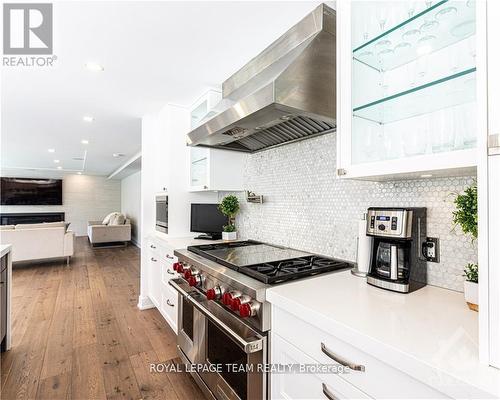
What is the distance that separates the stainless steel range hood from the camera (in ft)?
4.23

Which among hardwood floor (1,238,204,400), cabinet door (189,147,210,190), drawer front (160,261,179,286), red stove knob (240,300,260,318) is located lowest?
hardwood floor (1,238,204,400)

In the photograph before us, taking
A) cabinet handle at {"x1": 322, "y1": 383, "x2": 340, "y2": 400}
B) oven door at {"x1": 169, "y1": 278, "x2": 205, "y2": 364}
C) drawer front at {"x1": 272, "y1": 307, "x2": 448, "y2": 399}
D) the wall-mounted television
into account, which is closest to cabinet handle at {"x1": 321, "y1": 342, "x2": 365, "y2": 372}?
drawer front at {"x1": 272, "y1": 307, "x2": 448, "y2": 399}

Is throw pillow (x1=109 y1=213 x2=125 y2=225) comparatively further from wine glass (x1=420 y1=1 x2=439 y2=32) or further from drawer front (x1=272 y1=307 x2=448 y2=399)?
wine glass (x1=420 y1=1 x2=439 y2=32)

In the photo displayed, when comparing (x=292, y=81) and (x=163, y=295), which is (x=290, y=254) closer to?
(x=292, y=81)

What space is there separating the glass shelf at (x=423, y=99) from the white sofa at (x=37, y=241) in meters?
5.98

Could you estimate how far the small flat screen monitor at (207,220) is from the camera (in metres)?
2.70

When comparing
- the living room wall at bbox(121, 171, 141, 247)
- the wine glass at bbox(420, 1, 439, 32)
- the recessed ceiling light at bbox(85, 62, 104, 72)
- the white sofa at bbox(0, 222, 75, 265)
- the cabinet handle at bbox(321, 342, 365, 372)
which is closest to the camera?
the cabinet handle at bbox(321, 342, 365, 372)

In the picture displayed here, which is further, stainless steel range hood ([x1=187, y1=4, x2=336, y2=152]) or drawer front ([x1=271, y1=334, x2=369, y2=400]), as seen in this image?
stainless steel range hood ([x1=187, y1=4, x2=336, y2=152])

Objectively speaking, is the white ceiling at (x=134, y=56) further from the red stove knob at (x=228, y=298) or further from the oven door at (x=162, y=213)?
the red stove knob at (x=228, y=298)

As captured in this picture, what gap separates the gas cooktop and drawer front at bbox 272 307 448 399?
229 mm

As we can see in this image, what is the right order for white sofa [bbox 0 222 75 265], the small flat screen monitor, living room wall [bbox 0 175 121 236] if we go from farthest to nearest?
1. living room wall [bbox 0 175 121 236]
2. white sofa [bbox 0 222 75 265]
3. the small flat screen monitor

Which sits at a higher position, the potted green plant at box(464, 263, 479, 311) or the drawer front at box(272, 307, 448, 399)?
the potted green plant at box(464, 263, 479, 311)

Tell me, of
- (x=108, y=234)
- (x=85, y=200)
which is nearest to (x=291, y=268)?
(x=108, y=234)

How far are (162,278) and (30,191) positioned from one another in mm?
9429
